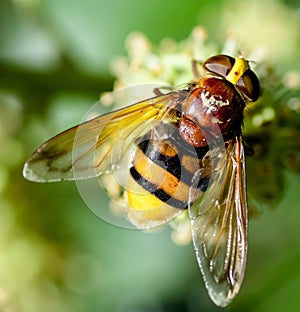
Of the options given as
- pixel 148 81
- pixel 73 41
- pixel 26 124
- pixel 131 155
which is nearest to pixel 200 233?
pixel 131 155

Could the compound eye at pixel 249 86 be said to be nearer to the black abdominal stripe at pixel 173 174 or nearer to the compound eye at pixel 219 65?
the compound eye at pixel 219 65

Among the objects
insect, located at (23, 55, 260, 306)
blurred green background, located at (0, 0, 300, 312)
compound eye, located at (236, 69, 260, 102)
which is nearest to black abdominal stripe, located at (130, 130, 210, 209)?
insect, located at (23, 55, 260, 306)

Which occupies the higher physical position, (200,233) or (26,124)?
(26,124)

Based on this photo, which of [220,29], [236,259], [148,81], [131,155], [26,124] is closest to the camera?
[236,259]

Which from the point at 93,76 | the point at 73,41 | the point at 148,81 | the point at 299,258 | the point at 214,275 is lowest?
the point at 214,275

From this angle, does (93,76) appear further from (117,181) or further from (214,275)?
(214,275)

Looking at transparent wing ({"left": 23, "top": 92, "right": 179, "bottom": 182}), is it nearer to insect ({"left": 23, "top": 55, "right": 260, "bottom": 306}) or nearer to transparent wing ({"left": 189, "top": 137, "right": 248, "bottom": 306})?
insect ({"left": 23, "top": 55, "right": 260, "bottom": 306})

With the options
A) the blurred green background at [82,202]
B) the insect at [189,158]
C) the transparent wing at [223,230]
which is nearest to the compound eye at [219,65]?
the insect at [189,158]
